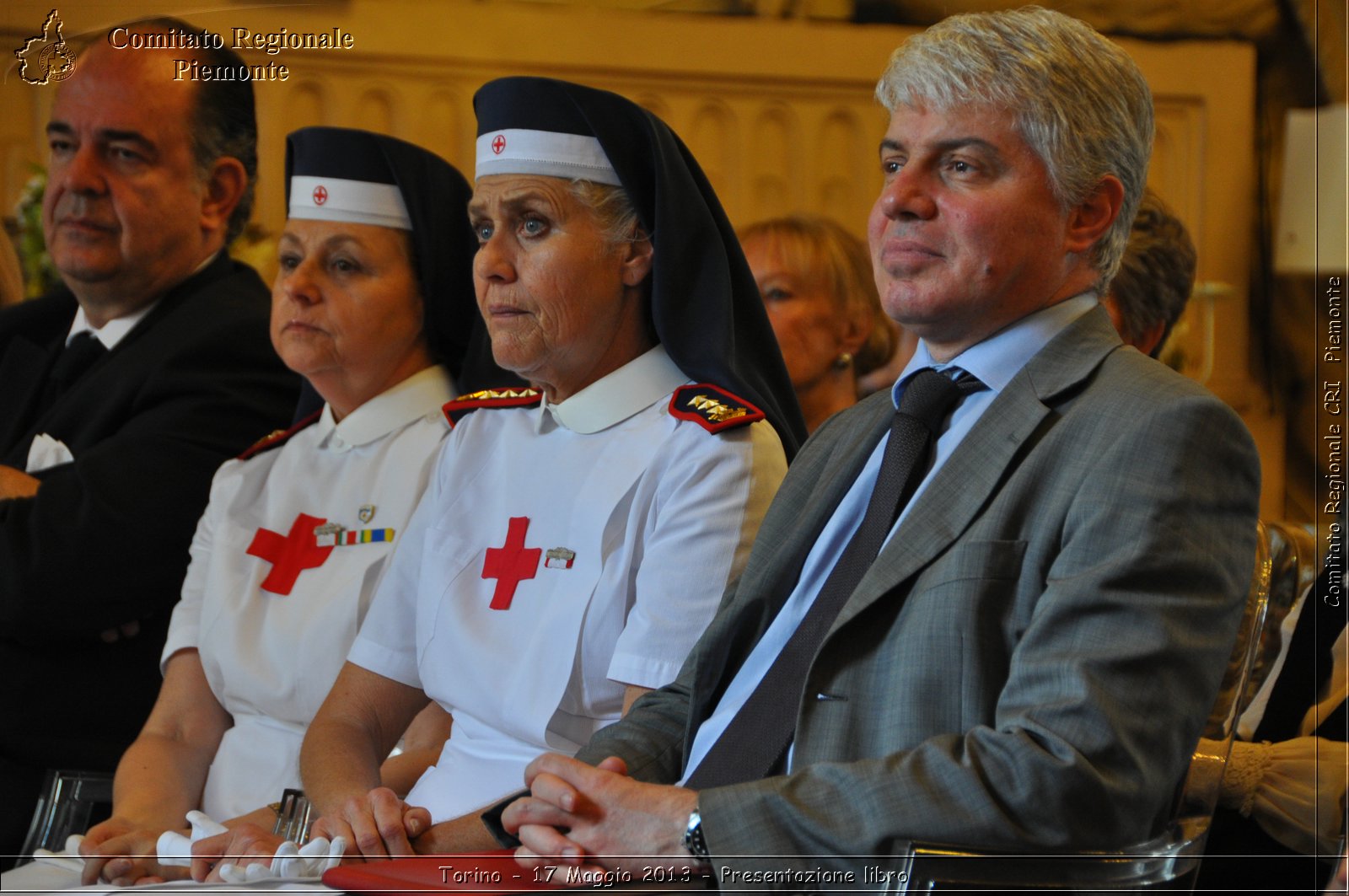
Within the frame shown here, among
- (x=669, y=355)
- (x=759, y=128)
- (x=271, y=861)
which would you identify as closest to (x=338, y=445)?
Answer: (x=669, y=355)

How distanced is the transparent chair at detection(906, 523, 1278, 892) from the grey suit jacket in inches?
0.9

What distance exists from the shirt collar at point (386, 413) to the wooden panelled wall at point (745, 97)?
107 inches

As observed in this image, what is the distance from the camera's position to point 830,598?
2146 millimetres

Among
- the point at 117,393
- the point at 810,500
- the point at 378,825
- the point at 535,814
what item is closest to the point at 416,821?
the point at 378,825

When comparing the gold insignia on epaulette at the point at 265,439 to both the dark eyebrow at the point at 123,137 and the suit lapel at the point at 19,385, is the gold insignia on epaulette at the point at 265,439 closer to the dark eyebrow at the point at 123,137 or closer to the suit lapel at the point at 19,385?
the suit lapel at the point at 19,385

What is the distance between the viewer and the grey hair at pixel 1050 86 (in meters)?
2.12

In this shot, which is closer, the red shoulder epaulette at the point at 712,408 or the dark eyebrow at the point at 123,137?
the red shoulder epaulette at the point at 712,408

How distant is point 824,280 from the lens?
440 cm

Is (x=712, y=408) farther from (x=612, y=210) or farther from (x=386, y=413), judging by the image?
(x=386, y=413)

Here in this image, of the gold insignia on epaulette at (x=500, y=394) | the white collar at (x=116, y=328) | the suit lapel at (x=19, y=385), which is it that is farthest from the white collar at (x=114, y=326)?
the gold insignia on epaulette at (x=500, y=394)

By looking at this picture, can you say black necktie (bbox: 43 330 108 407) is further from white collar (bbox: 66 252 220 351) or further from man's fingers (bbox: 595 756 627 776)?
man's fingers (bbox: 595 756 627 776)

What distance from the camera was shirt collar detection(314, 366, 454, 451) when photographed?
11.4 feet

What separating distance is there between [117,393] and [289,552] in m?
0.83

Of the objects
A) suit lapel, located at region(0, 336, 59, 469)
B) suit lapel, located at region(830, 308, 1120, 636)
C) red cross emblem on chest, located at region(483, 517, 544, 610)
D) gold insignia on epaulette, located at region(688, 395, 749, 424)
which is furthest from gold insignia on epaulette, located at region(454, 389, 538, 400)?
suit lapel, located at region(0, 336, 59, 469)
